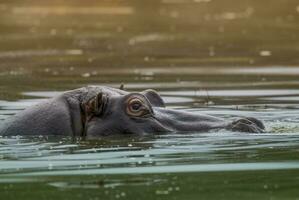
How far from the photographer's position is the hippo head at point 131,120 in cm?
1052

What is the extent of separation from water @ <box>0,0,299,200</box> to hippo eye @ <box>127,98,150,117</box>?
0.79 ft

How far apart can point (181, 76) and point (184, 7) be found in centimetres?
1718

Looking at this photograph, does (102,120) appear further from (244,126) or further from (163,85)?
(163,85)

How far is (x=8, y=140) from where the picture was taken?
10406 mm

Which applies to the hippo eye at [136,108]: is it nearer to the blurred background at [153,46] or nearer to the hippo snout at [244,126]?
the hippo snout at [244,126]

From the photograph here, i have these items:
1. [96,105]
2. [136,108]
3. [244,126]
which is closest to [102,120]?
[96,105]

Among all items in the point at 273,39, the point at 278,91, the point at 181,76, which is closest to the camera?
the point at 278,91

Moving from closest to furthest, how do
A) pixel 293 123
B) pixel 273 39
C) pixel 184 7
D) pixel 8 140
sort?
pixel 8 140
pixel 293 123
pixel 273 39
pixel 184 7

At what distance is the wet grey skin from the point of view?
10.5 metres

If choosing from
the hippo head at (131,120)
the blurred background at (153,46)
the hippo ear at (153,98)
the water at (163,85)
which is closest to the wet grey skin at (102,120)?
the hippo head at (131,120)

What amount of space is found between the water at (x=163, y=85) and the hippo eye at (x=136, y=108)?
24 cm

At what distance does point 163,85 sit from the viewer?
16.3 meters

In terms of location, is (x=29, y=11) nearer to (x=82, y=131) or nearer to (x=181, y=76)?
(x=181, y=76)

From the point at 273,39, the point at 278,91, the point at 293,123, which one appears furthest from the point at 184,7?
the point at 293,123
